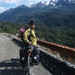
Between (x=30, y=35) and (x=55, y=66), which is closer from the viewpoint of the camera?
(x=30, y=35)

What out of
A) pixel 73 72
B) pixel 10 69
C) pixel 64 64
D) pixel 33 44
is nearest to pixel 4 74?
pixel 10 69

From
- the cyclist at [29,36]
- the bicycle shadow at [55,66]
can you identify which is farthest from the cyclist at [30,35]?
the bicycle shadow at [55,66]

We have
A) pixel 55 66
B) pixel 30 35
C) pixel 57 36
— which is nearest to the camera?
pixel 30 35

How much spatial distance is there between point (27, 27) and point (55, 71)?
77.0 inches

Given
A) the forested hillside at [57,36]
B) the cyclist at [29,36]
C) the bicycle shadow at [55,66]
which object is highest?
the cyclist at [29,36]

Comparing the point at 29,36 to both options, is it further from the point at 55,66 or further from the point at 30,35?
the point at 55,66

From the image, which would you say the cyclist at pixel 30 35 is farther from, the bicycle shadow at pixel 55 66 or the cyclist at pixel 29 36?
the bicycle shadow at pixel 55 66

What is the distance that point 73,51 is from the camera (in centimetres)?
716

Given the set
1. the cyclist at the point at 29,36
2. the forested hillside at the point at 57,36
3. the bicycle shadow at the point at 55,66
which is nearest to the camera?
the bicycle shadow at the point at 55,66

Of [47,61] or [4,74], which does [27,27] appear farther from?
[47,61]

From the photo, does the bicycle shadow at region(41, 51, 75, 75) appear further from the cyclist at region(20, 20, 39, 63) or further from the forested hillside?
the forested hillside

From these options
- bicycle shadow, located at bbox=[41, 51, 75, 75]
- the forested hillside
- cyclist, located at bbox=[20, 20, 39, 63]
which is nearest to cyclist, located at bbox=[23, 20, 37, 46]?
cyclist, located at bbox=[20, 20, 39, 63]

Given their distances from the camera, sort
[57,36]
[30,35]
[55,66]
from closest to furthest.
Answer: [30,35]
[55,66]
[57,36]

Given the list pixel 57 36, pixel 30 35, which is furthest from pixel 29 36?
pixel 57 36
